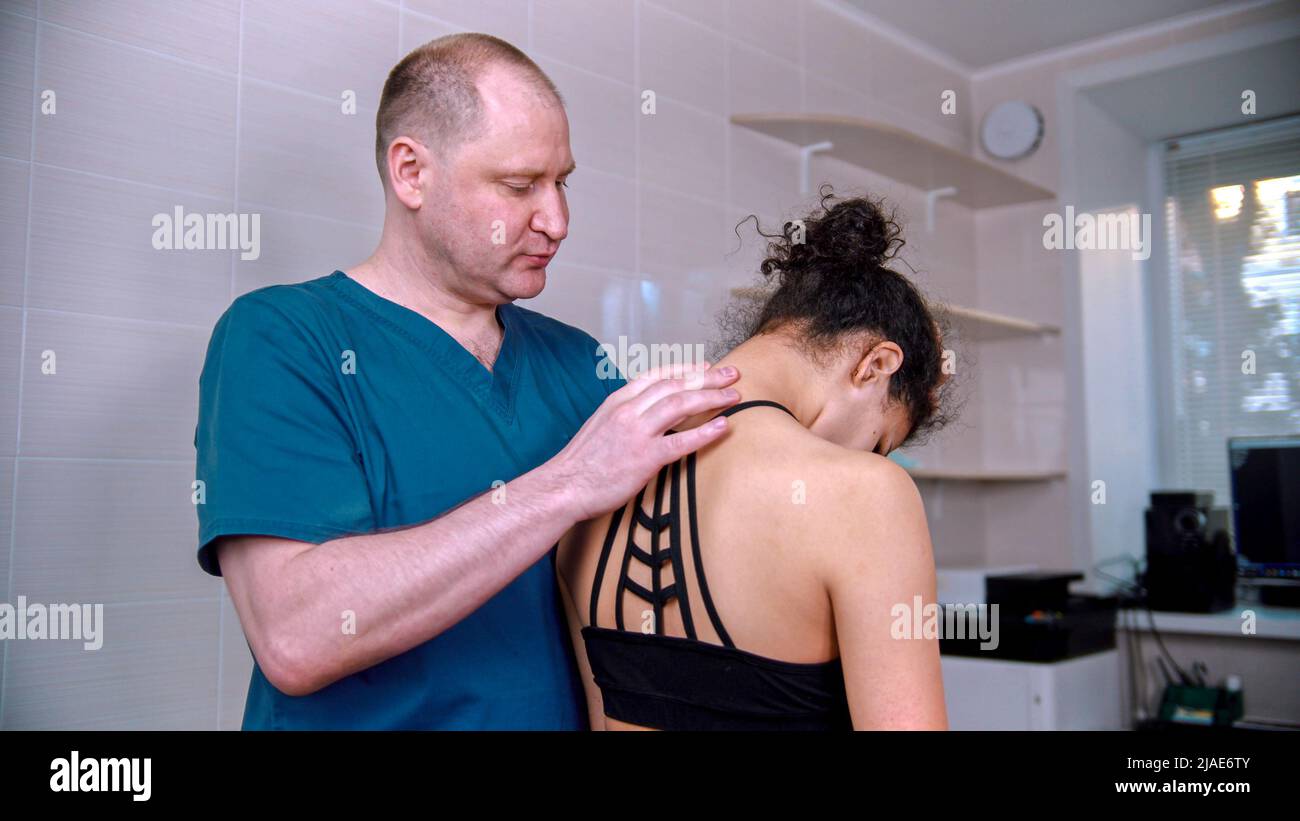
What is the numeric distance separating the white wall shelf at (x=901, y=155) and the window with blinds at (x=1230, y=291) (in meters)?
0.76

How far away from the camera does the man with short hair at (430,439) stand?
0.97 meters

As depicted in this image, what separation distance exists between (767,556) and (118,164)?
47.1 inches

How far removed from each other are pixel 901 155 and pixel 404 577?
95.1 inches

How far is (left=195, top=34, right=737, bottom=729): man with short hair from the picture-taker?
0.97 m

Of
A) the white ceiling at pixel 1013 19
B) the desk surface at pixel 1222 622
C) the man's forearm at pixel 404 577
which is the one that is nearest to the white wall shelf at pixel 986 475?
the desk surface at pixel 1222 622

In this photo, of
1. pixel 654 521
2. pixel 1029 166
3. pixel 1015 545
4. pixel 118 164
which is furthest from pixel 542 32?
pixel 1015 545

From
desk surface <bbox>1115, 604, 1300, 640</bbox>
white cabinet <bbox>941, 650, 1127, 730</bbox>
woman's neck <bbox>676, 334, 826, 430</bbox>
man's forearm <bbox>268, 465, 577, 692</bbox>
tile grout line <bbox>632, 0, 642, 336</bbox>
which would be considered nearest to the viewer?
man's forearm <bbox>268, 465, 577, 692</bbox>

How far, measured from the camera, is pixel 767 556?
0.98 metres

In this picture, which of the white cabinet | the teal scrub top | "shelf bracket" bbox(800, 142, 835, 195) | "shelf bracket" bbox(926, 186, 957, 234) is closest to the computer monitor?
the white cabinet

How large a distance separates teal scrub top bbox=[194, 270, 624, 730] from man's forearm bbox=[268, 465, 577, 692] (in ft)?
0.10

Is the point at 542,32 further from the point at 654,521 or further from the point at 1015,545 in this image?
the point at 1015,545

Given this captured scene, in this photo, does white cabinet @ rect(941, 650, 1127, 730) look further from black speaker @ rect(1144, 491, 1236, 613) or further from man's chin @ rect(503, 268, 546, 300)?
man's chin @ rect(503, 268, 546, 300)

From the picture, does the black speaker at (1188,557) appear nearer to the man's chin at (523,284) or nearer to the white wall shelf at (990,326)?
the white wall shelf at (990,326)

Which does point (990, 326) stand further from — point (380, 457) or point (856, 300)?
point (380, 457)
